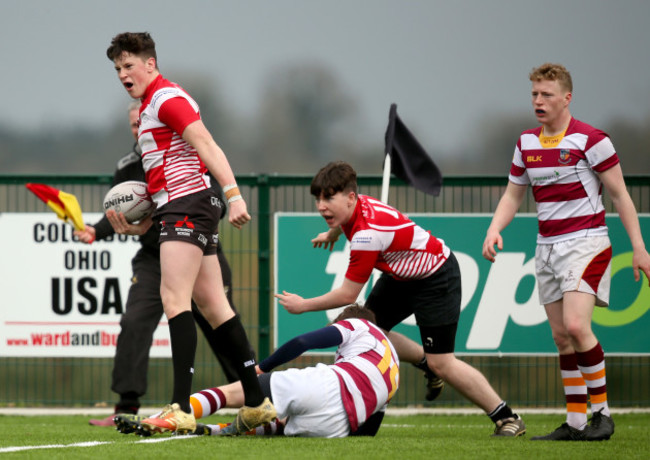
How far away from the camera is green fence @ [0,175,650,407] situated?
9.00m

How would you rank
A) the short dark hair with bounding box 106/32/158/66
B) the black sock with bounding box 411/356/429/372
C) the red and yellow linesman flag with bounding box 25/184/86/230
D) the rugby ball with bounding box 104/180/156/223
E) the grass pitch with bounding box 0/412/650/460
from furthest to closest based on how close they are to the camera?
the black sock with bounding box 411/356/429/372, the red and yellow linesman flag with bounding box 25/184/86/230, the rugby ball with bounding box 104/180/156/223, the short dark hair with bounding box 106/32/158/66, the grass pitch with bounding box 0/412/650/460

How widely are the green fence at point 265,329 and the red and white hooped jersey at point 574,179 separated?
3089mm

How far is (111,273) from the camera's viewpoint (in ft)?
29.2

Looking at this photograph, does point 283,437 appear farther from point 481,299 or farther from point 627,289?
point 627,289

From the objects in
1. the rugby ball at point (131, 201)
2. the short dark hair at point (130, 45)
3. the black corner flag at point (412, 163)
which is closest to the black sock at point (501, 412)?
the rugby ball at point (131, 201)

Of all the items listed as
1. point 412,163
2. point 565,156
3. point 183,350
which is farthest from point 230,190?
point 412,163

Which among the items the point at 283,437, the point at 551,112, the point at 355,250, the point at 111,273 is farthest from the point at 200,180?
the point at 111,273

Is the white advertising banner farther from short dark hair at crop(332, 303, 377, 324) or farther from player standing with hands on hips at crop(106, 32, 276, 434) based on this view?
player standing with hands on hips at crop(106, 32, 276, 434)

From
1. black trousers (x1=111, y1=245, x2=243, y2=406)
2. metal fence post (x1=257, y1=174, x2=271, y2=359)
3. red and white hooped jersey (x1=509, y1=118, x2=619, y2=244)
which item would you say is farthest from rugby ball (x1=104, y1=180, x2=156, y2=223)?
metal fence post (x1=257, y1=174, x2=271, y2=359)

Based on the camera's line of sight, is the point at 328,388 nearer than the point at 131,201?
Yes

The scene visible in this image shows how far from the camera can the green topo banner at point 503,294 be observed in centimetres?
874

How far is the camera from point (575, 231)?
5.77 m

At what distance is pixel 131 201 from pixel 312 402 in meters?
1.52

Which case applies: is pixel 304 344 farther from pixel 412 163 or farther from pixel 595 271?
pixel 412 163
